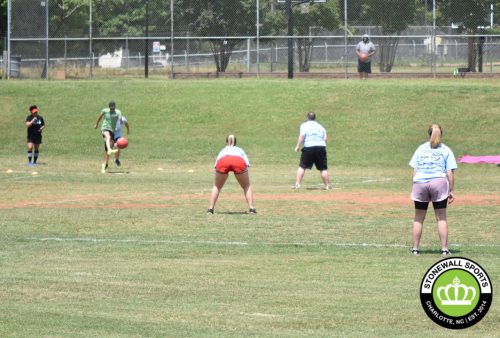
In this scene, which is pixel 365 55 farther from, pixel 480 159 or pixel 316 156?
pixel 316 156

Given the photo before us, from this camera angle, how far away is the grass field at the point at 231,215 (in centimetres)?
1231

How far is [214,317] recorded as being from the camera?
39.5 feet

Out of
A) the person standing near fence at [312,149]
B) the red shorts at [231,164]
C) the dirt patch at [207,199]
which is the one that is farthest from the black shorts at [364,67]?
the red shorts at [231,164]

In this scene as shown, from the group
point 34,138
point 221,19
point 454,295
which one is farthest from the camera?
point 221,19

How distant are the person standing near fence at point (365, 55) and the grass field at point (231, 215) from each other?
145 cm

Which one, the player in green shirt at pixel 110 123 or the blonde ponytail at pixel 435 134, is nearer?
the blonde ponytail at pixel 435 134

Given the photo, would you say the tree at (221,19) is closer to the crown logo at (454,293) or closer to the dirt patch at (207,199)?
the dirt patch at (207,199)

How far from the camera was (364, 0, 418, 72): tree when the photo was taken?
155ft

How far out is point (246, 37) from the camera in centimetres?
4878

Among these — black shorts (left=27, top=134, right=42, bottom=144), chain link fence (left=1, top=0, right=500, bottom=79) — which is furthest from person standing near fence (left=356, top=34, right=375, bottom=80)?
black shorts (left=27, top=134, right=42, bottom=144)

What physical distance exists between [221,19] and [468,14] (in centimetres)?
986

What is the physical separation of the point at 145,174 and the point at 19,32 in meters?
19.5

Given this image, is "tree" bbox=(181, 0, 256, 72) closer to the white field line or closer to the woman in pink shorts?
the white field line

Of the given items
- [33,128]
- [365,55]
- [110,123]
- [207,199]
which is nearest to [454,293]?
[207,199]
